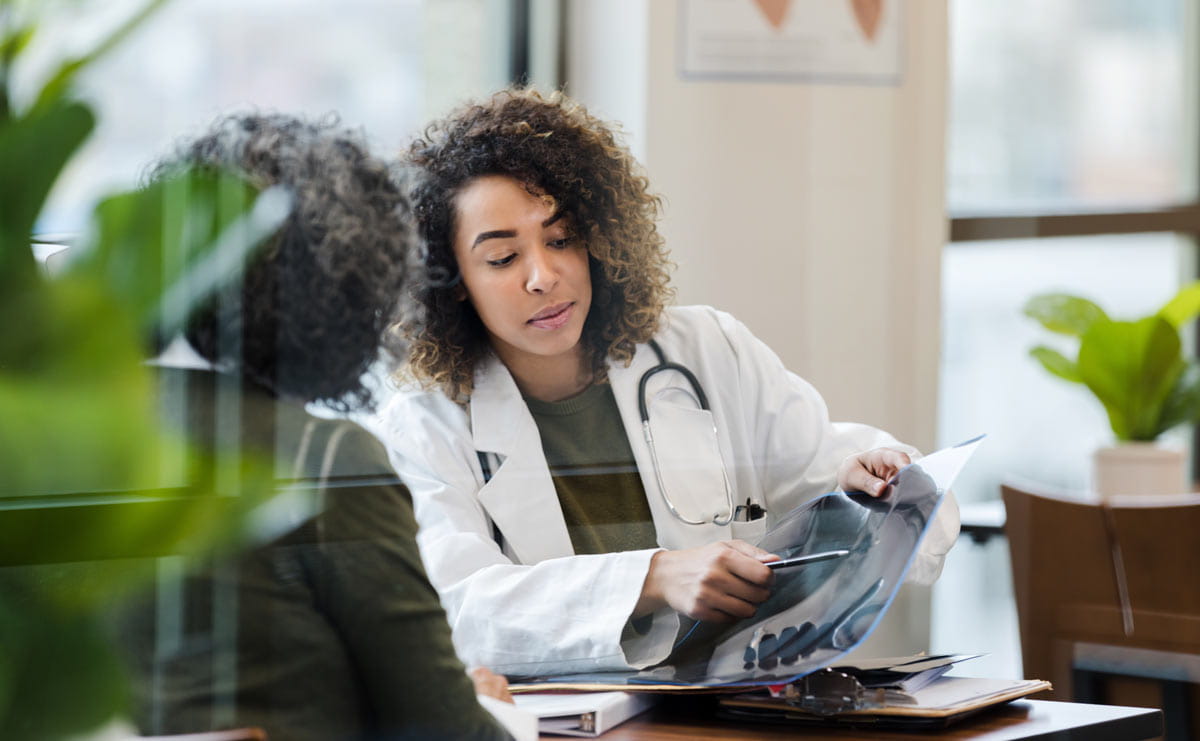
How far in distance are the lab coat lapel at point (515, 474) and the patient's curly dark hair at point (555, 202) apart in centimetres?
2

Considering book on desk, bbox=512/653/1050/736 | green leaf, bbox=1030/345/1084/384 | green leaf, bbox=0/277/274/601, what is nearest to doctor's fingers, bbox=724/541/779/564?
book on desk, bbox=512/653/1050/736

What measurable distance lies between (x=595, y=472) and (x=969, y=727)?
0.39 meters

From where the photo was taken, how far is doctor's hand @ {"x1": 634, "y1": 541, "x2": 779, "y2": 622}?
3.62ft

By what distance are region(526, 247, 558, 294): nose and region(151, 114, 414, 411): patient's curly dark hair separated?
0.44ft

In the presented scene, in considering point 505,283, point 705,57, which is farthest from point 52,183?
point 705,57

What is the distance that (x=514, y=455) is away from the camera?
109 centimetres

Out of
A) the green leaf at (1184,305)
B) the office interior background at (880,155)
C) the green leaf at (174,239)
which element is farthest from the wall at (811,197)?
the green leaf at (1184,305)

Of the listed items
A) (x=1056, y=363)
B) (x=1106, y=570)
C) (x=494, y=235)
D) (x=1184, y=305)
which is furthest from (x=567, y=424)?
(x=1184, y=305)

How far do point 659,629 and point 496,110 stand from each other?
0.46 meters

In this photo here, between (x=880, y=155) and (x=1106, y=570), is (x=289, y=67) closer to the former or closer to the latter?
(x=880, y=155)

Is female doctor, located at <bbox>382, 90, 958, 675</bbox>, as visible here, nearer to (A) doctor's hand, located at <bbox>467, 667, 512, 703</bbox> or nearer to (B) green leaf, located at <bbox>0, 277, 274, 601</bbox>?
(A) doctor's hand, located at <bbox>467, 667, 512, 703</bbox>

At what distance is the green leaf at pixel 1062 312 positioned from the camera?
88.6 inches

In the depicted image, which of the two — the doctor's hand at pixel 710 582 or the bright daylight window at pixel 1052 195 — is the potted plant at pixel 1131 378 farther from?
the doctor's hand at pixel 710 582

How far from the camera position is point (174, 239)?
62cm
